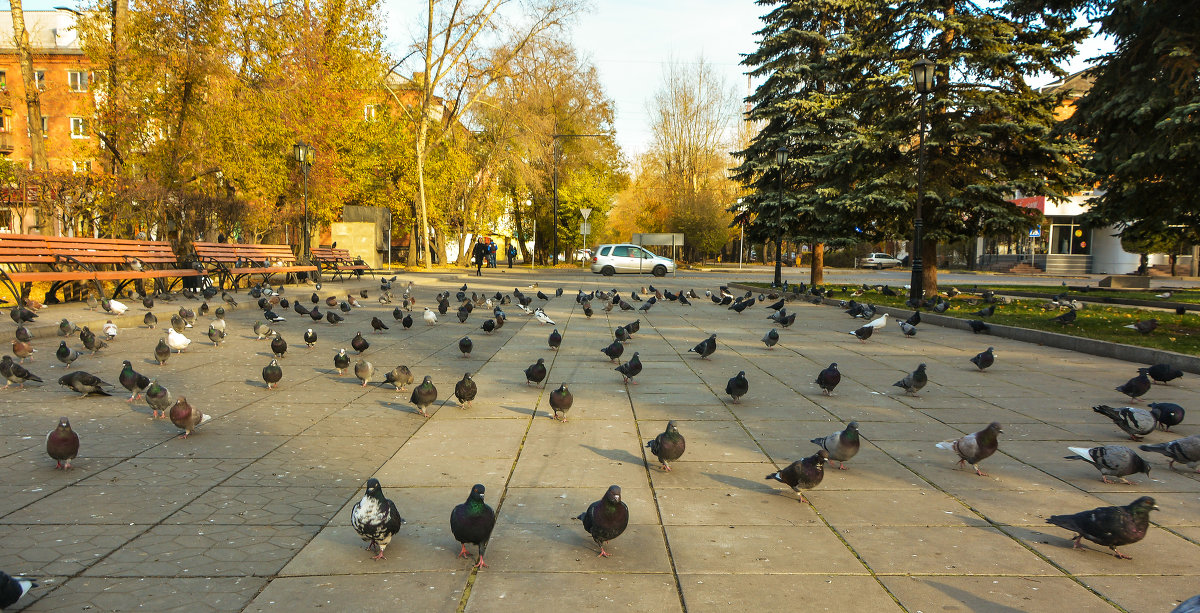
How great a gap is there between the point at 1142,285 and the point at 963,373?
82.4 feet

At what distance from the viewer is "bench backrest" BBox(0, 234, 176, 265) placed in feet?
40.6

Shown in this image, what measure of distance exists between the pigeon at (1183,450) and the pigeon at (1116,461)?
1.50 feet

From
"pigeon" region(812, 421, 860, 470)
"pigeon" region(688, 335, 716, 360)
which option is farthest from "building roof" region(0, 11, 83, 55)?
"pigeon" region(812, 421, 860, 470)

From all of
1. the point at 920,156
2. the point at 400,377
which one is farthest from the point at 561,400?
the point at 920,156

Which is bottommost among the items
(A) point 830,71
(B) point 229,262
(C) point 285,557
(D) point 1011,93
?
(C) point 285,557

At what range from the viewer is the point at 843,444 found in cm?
482

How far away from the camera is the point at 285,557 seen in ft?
11.1

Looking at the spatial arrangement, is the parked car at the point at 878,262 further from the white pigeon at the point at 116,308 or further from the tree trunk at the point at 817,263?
the white pigeon at the point at 116,308

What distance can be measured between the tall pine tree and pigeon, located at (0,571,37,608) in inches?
578

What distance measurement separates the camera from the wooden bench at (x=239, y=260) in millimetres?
18062

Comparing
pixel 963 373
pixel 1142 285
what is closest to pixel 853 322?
pixel 963 373

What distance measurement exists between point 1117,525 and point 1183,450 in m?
2.12

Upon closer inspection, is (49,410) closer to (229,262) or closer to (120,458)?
(120,458)

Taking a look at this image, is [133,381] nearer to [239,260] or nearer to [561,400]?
[561,400]
